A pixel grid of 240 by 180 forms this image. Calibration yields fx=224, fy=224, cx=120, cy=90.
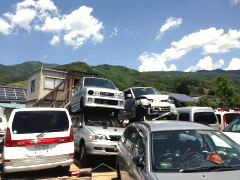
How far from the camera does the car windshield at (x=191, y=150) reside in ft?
10.1

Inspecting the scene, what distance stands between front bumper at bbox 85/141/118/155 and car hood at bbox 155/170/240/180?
4020 millimetres

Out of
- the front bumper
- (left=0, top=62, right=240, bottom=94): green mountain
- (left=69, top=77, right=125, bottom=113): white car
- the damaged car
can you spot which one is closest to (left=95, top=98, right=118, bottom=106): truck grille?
(left=69, top=77, right=125, bottom=113): white car

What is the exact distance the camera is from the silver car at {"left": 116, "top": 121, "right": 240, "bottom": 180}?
2.89 metres

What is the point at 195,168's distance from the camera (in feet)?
9.77

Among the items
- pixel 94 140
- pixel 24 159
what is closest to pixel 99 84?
pixel 94 140

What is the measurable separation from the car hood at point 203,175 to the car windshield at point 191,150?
0.14 meters

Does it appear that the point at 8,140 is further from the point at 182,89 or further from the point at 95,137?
the point at 182,89

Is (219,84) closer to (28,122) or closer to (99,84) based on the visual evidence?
(99,84)


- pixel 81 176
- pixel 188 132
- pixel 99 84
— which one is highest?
pixel 99 84

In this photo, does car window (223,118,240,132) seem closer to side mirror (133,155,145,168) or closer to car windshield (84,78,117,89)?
side mirror (133,155,145,168)

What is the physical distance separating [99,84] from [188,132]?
23.1 ft

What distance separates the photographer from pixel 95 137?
22.4ft

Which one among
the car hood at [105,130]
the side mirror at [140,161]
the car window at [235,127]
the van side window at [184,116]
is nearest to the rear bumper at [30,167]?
the car hood at [105,130]

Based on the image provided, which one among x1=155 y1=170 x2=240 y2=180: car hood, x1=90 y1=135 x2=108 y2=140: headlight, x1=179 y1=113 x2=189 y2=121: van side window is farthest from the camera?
x1=179 y1=113 x2=189 y2=121: van side window
